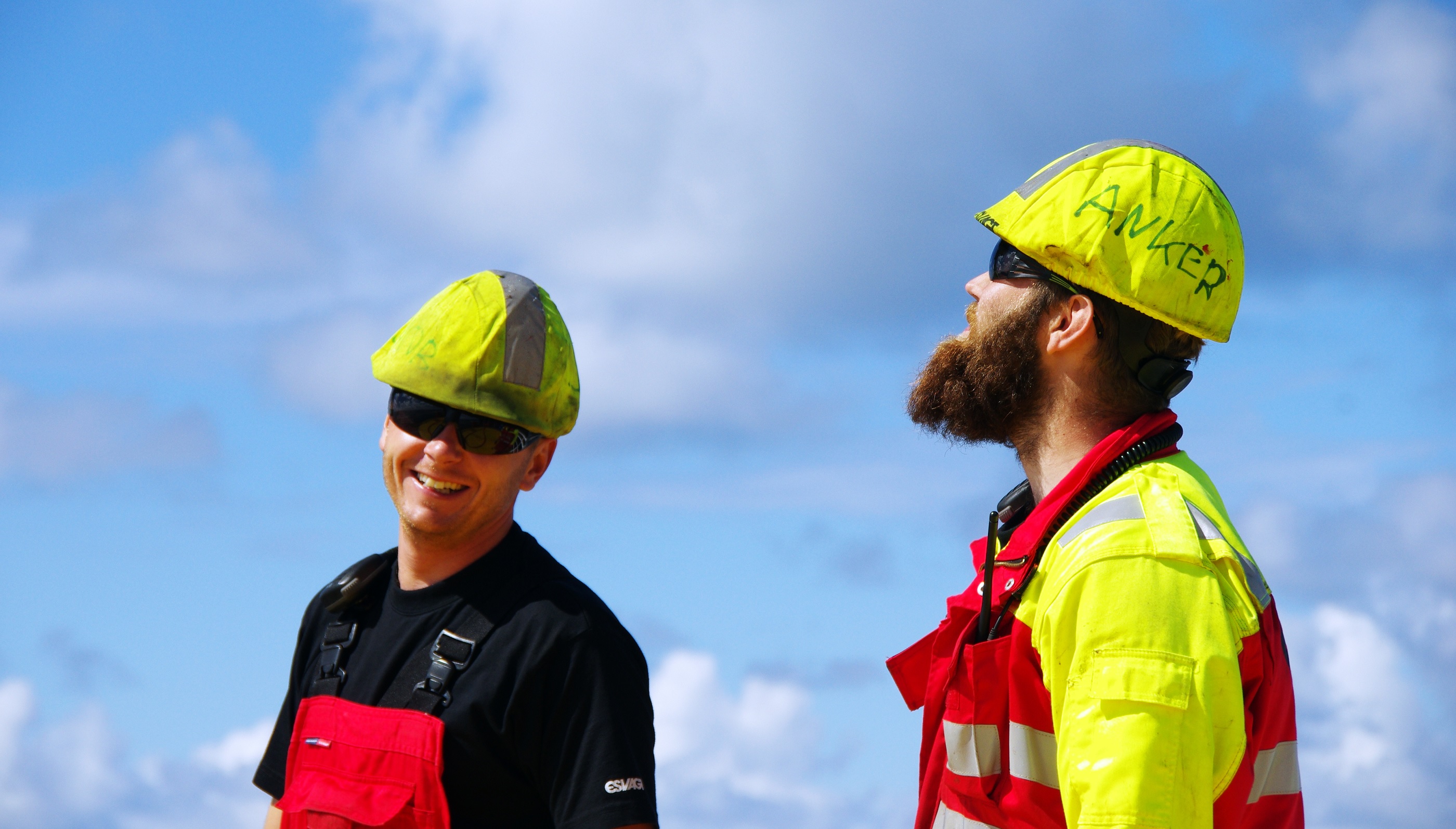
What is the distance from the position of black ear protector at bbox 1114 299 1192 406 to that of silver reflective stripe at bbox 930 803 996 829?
1.50 meters

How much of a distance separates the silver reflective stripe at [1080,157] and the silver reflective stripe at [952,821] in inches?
80.2

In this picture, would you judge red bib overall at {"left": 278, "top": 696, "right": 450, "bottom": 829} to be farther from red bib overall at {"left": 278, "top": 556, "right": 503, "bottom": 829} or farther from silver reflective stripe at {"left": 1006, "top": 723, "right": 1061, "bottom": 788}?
silver reflective stripe at {"left": 1006, "top": 723, "right": 1061, "bottom": 788}

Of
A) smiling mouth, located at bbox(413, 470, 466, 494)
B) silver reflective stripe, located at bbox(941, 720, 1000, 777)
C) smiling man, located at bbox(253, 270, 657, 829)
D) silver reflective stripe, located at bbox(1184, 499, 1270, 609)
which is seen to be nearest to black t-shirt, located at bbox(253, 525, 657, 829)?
smiling man, located at bbox(253, 270, 657, 829)

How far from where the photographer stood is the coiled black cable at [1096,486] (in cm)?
396

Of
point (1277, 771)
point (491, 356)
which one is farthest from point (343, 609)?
point (1277, 771)

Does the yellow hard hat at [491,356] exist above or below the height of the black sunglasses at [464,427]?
above

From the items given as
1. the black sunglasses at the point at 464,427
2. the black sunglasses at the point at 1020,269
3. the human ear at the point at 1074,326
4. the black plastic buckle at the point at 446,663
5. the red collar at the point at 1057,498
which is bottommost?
the black plastic buckle at the point at 446,663

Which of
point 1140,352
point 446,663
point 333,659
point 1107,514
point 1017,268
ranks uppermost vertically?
point 1017,268

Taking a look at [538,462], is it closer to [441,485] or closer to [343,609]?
[441,485]

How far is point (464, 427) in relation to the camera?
498cm

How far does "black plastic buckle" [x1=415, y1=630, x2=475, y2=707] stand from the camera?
4.61 meters

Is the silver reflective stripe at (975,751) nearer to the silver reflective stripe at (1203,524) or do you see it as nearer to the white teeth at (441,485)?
the silver reflective stripe at (1203,524)

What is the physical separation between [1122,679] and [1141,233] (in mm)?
1536

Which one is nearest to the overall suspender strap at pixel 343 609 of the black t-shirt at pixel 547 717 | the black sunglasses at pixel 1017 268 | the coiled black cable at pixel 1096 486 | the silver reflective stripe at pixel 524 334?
the black t-shirt at pixel 547 717
